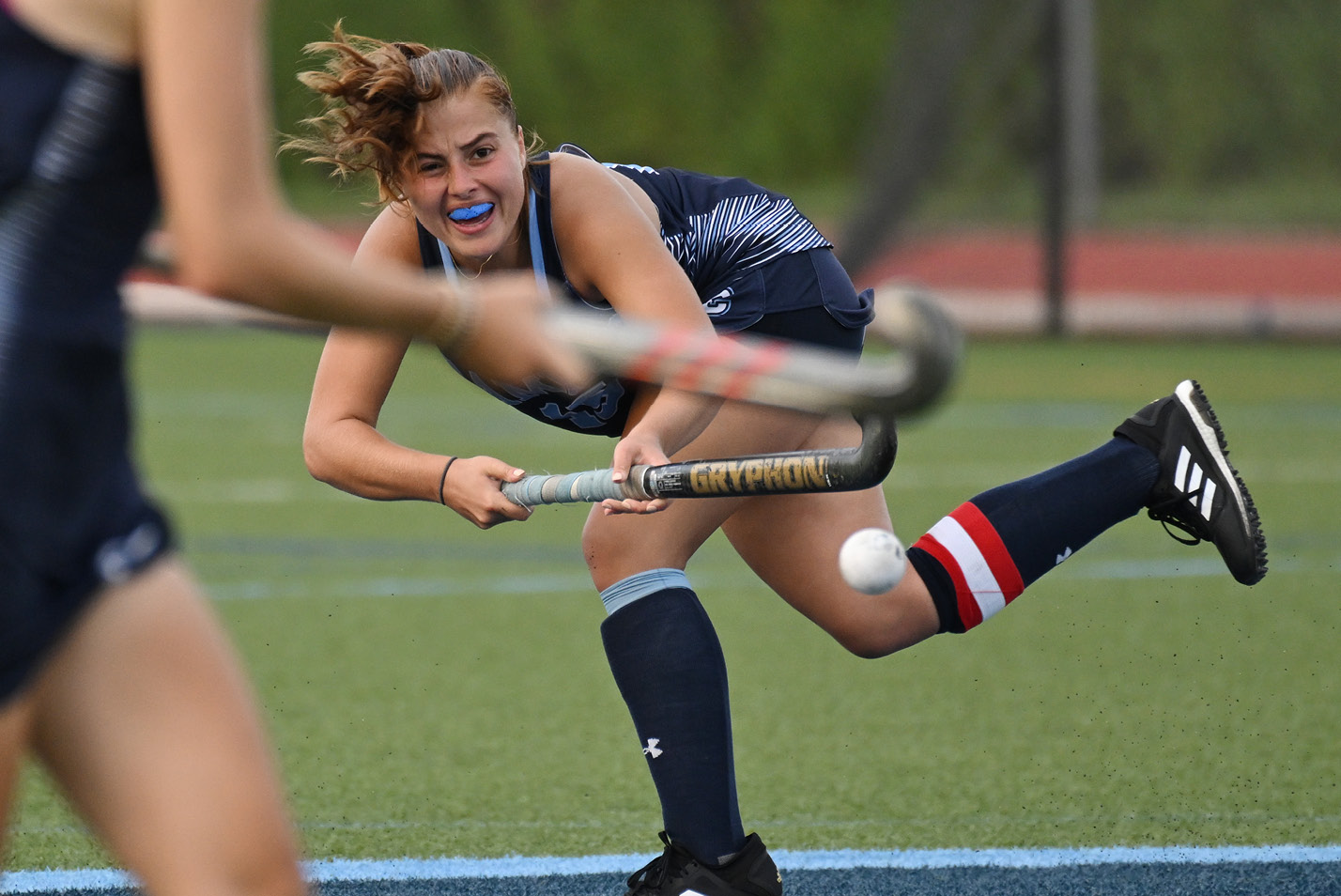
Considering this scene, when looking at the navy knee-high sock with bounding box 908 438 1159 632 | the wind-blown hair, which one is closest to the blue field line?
the navy knee-high sock with bounding box 908 438 1159 632

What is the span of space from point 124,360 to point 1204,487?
243cm

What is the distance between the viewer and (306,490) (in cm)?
843

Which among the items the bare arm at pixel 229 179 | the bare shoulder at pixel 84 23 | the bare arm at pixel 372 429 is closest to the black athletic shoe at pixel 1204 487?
the bare arm at pixel 372 429

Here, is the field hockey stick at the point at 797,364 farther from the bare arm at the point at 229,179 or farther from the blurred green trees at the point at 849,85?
the blurred green trees at the point at 849,85

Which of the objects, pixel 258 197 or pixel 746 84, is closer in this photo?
pixel 258 197

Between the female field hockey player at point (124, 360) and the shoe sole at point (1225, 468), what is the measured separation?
7.01 feet

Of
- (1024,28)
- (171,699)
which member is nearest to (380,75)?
(171,699)

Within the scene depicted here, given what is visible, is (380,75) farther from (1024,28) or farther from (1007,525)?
(1024,28)

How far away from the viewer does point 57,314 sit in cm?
162

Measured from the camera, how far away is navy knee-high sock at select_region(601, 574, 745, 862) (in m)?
2.83

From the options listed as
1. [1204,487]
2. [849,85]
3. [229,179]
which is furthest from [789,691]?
[849,85]

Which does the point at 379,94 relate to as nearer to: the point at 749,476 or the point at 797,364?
the point at 749,476

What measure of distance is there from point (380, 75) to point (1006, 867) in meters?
1.76

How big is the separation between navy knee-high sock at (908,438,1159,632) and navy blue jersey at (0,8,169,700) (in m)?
2.06
